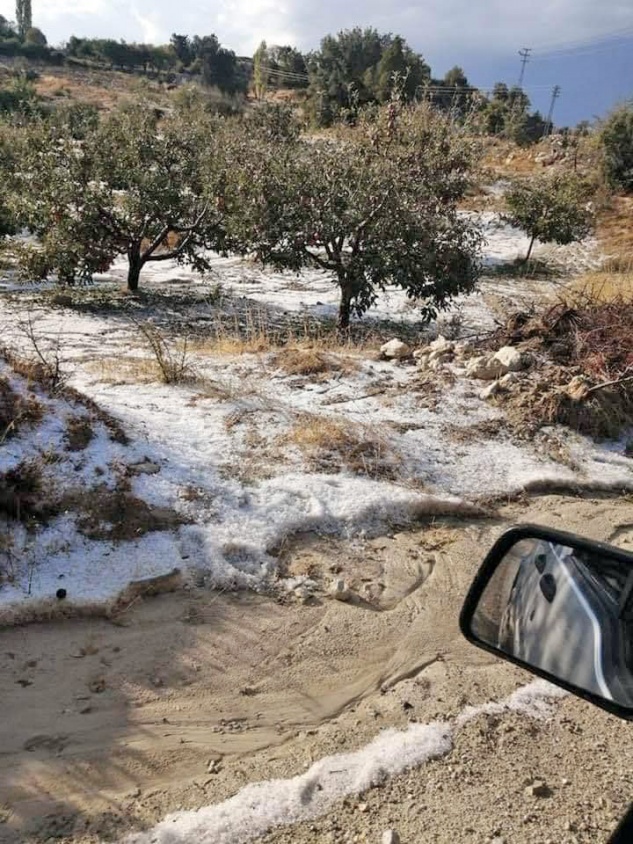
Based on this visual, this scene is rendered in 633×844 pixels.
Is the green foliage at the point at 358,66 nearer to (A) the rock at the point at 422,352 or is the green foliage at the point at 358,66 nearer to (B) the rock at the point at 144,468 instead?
(A) the rock at the point at 422,352

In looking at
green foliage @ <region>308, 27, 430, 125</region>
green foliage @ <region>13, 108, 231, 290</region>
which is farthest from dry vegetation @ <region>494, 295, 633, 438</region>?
green foliage @ <region>308, 27, 430, 125</region>

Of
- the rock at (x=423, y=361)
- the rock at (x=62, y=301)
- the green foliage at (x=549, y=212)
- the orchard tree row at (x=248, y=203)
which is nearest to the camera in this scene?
the rock at (x=423, y=361)

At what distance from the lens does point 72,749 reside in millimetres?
2486

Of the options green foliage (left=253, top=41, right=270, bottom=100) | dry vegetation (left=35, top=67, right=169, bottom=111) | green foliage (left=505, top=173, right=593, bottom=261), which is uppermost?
green foliage (left=253, top=41, right=270, bottom=100)

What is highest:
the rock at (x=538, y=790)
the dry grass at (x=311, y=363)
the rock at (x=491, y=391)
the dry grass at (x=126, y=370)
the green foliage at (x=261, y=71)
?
the green foliage at (x=261, y=71)

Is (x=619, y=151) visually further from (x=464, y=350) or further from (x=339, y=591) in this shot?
(x=339, y=591)

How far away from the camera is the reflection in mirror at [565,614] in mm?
1429

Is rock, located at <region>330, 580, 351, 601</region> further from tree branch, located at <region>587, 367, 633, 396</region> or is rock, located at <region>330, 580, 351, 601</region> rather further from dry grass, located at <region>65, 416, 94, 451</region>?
tree branch, located at <region>587, 367, 633, 396</region>

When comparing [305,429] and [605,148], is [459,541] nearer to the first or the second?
[305,429]

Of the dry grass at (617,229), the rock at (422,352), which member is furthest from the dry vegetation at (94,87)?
the rock at (422,352)

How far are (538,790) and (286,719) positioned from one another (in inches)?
39.0

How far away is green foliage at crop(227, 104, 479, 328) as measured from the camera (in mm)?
8773

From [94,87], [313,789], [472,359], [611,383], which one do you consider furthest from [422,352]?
[94,87]

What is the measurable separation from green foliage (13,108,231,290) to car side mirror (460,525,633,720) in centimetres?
950
